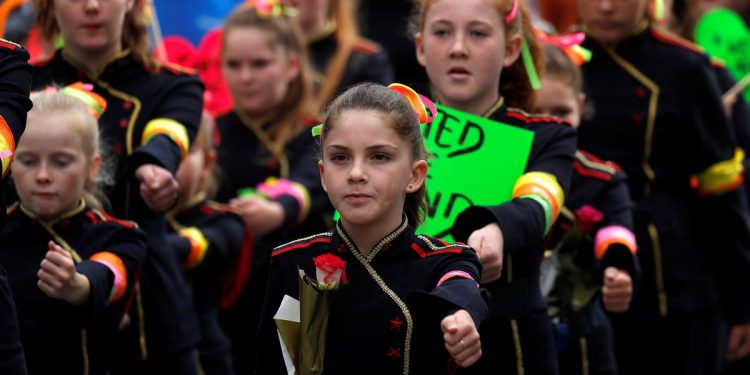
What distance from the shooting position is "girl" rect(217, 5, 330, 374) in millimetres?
7676

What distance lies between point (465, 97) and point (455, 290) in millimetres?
1246

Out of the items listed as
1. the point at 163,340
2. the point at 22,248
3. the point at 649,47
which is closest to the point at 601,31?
the point at 649,47

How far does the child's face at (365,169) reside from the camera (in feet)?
14.4

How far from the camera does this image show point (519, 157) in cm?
527

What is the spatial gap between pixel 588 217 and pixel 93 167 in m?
1.81

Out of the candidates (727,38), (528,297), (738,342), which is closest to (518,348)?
(528,297)

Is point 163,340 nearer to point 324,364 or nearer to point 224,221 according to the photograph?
point 224,221

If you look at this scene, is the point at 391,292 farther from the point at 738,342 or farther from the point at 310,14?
the point at 310,14

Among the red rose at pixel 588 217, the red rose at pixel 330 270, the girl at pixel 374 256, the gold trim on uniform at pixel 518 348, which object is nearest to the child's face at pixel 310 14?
the red rose at pixel 588 217

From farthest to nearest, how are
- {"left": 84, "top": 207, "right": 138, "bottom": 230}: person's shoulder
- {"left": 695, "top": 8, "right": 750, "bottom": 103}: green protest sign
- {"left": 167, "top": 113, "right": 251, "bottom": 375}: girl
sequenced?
{"left": 695, "top": 8, "right": 750, "bottom": 103}: green protest sign → {"left": 167, "top": 113, "right": 251, "bottom": 375}: girl → {"left": 84, "top": 207, "right": 138, "bottom": 230}: person's shoulder

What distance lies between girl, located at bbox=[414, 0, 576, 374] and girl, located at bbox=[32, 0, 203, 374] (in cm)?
104

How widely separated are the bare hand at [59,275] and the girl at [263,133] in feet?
8.44

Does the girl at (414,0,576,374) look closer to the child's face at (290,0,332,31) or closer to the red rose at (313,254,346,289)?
the red rose at (313,254,346,289)

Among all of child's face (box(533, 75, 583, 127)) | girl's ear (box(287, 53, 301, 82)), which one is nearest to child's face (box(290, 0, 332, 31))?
girl's ear (box(287, 53, 301, 82))
